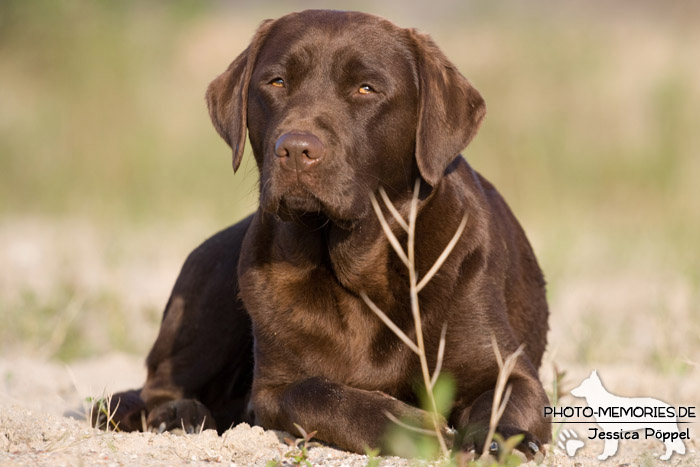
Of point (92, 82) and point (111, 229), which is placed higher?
point (92, 82)

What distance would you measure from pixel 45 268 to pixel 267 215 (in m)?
5.15

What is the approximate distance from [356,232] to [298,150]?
65cm

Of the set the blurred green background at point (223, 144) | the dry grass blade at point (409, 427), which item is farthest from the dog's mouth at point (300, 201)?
the blurred green background at point (223, 144)

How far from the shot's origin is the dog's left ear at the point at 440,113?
4.00m

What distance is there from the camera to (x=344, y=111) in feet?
12.7

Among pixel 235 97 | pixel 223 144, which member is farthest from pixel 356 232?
pixel 223 144

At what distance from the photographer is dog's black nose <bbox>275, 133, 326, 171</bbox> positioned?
11.8 ft

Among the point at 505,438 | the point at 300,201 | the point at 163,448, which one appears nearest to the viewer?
the point at 505,438

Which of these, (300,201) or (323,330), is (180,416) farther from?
(300,201)

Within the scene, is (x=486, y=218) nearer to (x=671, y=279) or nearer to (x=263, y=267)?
(x=263, y=267)

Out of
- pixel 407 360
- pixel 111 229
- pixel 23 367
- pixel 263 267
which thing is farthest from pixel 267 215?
pixel 111 229

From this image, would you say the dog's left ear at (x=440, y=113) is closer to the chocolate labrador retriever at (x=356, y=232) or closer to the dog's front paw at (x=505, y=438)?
the chocolate labrador retriever at (x=356, y=232)

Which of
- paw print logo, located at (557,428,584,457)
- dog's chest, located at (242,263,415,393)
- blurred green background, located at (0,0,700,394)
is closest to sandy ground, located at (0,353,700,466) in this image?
paw print logo, located at (557,428,584,457)

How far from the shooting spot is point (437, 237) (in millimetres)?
4062
